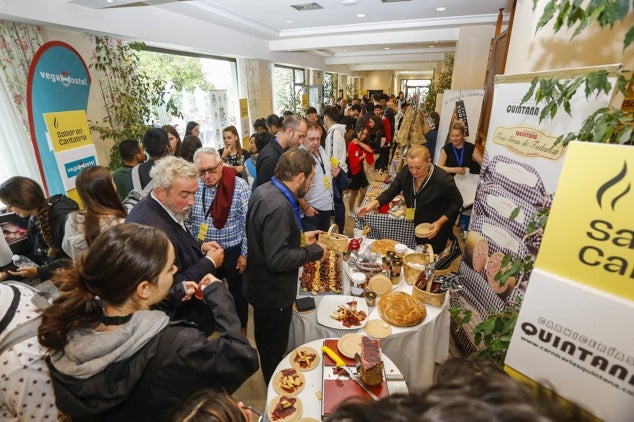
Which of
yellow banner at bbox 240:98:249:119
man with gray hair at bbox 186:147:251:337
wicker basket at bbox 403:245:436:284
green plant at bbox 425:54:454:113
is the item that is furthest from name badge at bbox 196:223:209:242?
green plant at bbox 425:54:454:113

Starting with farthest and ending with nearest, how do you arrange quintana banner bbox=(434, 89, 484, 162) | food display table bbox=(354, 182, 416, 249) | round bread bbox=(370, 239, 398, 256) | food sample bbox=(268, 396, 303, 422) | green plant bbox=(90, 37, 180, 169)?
quintana banner bbox=(434, 89, 484, 162) < green plant bbox=(90, 37, 180, 169) < food display table bbox=(354, 182, 416, 249) < round bread bbox=(370, 239, 398, 256) < food sample bbox=(268, 396, 303, 422)

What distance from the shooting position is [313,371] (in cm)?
162

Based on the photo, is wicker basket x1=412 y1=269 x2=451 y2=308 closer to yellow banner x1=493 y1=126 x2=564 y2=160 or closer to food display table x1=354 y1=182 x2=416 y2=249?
yellow banner x1=493 y1=126 x2=564 y2=160

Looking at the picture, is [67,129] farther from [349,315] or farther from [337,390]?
[337,390]

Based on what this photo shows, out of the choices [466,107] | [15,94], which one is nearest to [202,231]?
[15,94]

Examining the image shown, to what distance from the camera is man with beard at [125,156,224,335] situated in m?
1.71

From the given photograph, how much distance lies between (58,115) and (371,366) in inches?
144

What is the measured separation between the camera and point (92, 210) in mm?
1928

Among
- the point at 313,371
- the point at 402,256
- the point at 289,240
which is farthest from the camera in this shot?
the point at 402,256

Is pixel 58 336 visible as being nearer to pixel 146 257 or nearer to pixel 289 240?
pixel 146 257

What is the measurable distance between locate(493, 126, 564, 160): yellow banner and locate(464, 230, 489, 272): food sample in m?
0.71

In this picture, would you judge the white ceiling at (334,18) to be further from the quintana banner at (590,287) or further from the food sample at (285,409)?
the quintana banner at (590,287)

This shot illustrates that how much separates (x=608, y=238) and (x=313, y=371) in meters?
1.39

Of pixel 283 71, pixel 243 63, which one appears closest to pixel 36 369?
pixel 243 63
